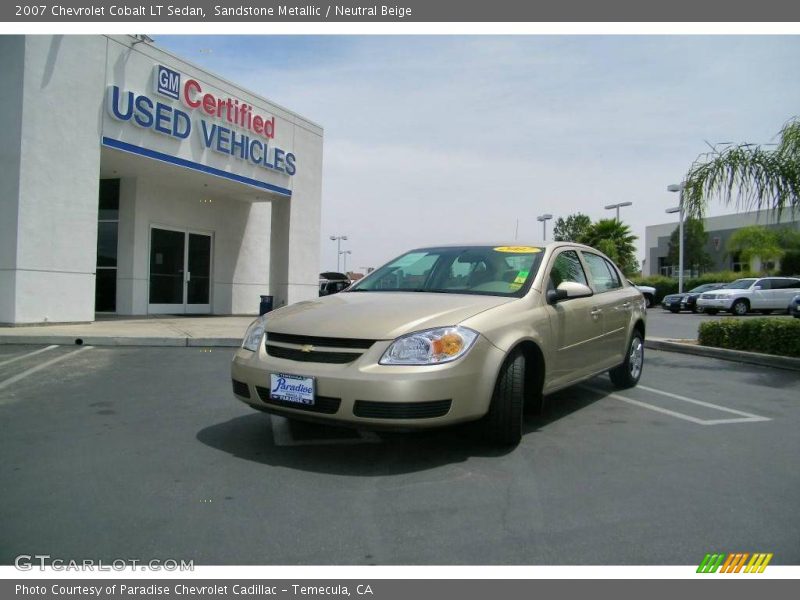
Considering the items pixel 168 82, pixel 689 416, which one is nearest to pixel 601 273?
pixel 689 416

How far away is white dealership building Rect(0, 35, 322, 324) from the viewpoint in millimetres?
10227

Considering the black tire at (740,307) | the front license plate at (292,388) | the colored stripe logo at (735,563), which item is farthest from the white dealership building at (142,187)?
the black tire at (740,307)

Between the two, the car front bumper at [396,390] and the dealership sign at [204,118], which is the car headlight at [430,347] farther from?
the dealership sign at [204,118]

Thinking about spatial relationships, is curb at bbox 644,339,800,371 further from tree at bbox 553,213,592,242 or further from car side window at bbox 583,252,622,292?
tree at bbox 553,213,592,242

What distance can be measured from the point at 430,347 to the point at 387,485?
2.79 ft

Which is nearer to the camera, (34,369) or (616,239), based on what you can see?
(34,369)

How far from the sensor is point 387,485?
3.48 metres

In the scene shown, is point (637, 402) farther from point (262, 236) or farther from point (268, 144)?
point (262, 236)

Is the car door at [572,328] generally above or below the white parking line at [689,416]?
above

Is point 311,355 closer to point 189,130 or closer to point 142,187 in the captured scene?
point 189,130

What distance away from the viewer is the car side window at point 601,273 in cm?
588

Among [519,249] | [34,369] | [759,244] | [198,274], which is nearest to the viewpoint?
[519,249]

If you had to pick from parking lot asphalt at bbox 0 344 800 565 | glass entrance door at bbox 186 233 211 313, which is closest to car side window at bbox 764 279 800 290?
parking lot asphalt at bbox 0 344 800 565

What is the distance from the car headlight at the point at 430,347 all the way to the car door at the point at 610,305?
2188mm
